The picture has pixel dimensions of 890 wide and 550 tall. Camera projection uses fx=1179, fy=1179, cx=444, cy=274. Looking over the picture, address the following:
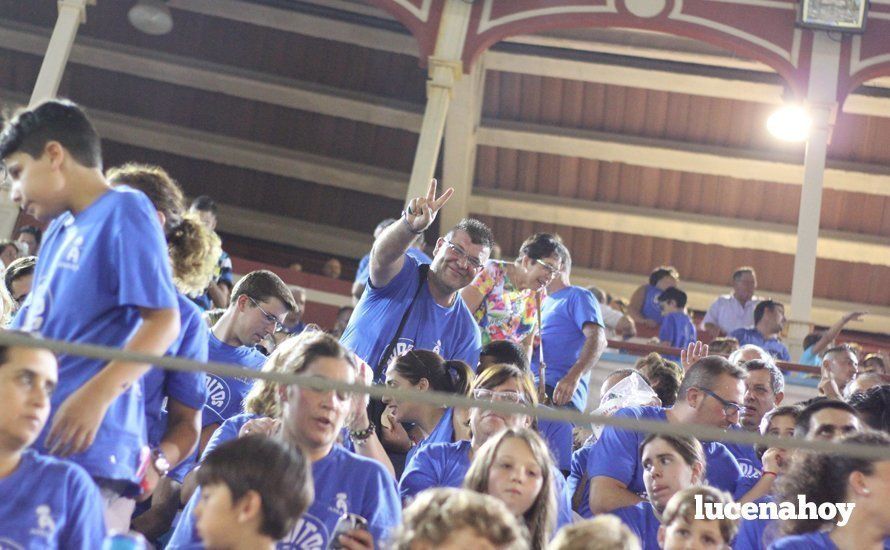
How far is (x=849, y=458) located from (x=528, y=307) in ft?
9.79

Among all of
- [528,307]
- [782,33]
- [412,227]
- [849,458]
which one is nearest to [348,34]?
[782,33]

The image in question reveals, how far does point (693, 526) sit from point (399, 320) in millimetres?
1969

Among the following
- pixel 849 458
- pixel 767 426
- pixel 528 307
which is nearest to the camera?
pixel 849 458

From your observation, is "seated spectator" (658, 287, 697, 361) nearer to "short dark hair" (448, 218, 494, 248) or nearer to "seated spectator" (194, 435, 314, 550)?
"short dark hair" (448, 218, 494, 248)

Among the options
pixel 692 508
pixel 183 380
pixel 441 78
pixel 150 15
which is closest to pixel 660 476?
pixel 692 508

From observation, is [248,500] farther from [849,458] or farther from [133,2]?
[133,2]

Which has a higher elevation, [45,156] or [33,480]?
[45,156]

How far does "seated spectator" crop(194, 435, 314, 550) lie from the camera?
2529 millimetres

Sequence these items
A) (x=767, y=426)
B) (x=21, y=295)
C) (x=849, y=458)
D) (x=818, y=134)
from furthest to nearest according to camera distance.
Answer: (x=818, y=134)
(x=21, y=295)
(x=767, y=426)
(x=849, y=458)

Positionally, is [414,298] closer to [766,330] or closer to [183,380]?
[183,380]

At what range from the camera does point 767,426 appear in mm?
4461

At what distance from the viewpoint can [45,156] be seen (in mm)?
2645

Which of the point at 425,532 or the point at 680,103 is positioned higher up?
the point at 680,103

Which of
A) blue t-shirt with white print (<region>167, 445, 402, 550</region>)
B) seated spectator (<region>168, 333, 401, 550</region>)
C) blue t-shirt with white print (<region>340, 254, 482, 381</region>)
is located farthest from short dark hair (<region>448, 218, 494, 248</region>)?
blue t-shirt with white print (<region>167, 445, 402, 550</region>)
